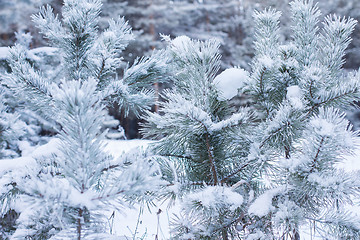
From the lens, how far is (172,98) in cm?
107

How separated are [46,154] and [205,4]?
1371 centimetres

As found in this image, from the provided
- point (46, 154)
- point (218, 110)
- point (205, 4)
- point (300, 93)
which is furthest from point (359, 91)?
point (205, 4)

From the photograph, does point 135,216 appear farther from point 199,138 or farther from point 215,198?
point 215,198

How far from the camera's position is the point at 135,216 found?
360 cm

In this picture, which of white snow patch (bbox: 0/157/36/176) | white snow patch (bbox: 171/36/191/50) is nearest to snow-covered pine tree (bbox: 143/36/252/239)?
white snow patch (bbox: 171/36/191/50)

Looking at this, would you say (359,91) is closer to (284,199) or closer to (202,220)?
(284,199)

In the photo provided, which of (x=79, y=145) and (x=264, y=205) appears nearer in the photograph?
(x=79, y=145)

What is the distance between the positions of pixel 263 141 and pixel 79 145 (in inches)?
29.1

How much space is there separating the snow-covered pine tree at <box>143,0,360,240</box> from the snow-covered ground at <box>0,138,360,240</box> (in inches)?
3.9

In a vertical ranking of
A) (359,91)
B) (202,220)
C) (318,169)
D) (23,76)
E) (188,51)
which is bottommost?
(202,220)

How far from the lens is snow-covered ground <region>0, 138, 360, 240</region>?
3.67 feet

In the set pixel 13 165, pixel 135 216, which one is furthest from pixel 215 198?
pixel 135 216

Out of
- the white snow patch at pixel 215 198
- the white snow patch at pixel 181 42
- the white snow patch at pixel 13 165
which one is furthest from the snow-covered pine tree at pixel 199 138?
the white snow patch at pixel 13 165

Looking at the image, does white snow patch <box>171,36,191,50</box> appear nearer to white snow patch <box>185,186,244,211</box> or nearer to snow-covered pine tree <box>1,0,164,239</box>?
snow-covered pine tree <box>1,0,164,239</box>
